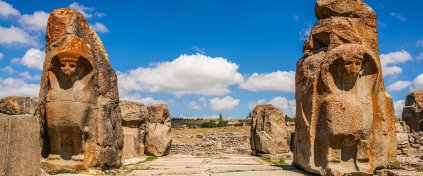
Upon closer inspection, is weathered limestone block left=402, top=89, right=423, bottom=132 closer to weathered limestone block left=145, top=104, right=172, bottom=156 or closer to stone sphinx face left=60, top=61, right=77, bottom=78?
weathered limestone block left=145, top=104, right=172, bottom=156

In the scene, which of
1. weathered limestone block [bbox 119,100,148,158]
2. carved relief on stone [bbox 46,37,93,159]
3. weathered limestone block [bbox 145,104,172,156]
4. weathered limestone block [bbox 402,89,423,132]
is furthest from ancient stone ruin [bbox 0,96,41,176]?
weathered limestone block [bbox 402,89,423,132]

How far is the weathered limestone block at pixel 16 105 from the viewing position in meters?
4.58

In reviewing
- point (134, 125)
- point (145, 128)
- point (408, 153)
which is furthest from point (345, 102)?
point (145, 128)

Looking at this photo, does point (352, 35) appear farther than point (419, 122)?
No

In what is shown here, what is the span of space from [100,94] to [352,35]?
4116mm

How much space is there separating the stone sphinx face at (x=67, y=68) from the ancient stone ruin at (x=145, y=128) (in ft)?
18.4

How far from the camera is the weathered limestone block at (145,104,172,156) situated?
13219 millimetres

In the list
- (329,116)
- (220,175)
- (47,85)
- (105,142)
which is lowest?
(220,175)

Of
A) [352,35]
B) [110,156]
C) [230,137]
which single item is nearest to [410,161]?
[352,35]

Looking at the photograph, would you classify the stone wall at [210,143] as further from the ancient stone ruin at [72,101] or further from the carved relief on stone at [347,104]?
the carved relief on stone at [347,104]

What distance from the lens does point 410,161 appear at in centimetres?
657

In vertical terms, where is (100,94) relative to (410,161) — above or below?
above

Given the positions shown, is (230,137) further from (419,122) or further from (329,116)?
(329,116)

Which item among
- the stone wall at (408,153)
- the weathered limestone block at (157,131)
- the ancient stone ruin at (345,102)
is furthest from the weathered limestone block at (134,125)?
the stone wall at (408,153)
